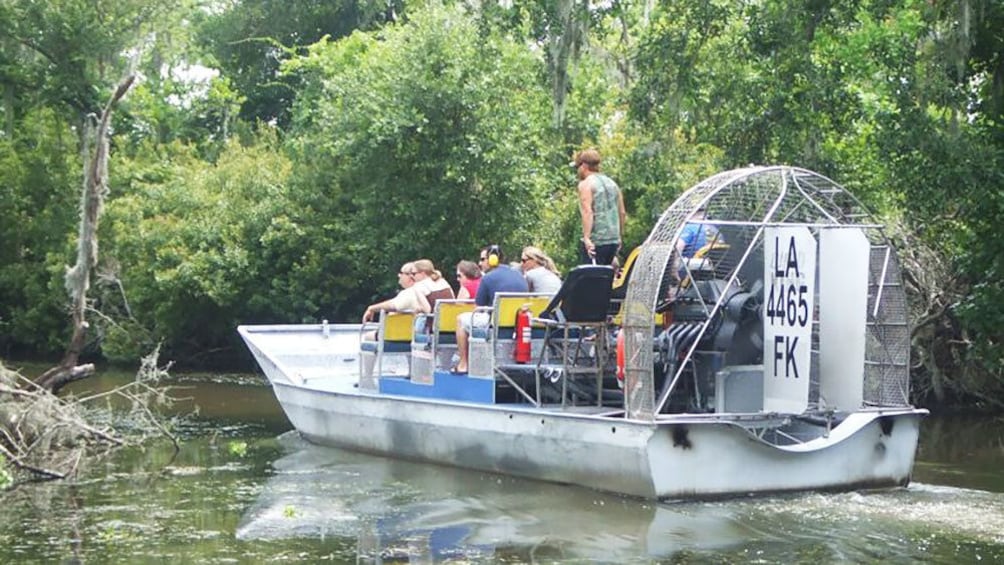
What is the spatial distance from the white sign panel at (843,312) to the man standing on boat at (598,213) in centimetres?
194

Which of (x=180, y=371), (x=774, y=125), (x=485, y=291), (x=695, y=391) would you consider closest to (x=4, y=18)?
(x=180, y=371)

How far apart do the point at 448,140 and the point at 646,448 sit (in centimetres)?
1479

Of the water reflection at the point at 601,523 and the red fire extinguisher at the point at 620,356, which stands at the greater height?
the red fire extinguisher at the point at 620,356

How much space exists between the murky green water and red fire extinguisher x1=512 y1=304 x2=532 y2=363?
1.13 m

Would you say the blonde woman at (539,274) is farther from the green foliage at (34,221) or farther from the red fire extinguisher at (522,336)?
the green foliage at (34,221)

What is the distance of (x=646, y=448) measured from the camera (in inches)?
475

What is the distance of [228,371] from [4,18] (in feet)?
31.0

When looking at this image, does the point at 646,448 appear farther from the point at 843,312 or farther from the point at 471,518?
the point at 843,312

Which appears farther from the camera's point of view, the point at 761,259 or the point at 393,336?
the point at 393,336

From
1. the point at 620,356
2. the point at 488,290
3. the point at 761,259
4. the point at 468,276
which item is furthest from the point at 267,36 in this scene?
the point at 620,356

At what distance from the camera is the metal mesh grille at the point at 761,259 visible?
486 inches

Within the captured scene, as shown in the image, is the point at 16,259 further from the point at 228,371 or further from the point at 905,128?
the point at 905,128

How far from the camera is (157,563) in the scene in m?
10.2

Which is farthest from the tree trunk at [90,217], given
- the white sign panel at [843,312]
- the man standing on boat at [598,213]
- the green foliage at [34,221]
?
the green foliage at [34,221]
